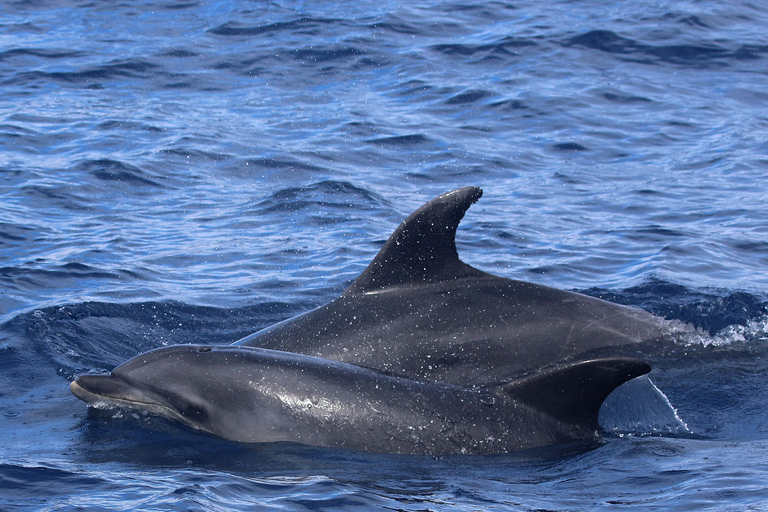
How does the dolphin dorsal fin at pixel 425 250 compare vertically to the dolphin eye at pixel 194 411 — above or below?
above

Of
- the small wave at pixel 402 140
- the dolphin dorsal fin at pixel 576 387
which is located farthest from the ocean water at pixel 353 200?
the dolphin dorsal fin at pixel 576 387

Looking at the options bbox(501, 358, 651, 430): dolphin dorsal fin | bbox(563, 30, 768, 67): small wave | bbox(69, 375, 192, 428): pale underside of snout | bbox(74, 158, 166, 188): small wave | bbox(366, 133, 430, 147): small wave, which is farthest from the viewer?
bbox(563, 30, 768, 67): small wave

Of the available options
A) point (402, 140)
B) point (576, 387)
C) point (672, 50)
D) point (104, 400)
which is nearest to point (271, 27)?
point (402, 140)

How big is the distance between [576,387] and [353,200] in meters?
10.0

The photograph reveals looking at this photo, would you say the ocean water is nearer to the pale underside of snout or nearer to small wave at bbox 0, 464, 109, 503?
small wave at bbox 0, 464, 109, 503

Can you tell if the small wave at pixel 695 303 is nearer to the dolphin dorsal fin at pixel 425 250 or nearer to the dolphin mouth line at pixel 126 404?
the dolphin dorsal fin at pixel 425 250

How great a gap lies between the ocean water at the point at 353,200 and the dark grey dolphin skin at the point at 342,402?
0.19 meters

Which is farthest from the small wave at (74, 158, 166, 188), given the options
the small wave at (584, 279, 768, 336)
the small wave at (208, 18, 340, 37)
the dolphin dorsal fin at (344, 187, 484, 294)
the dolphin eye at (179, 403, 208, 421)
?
the small wave at (208, 18, 340, 37)

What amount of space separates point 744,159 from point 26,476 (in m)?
16.2

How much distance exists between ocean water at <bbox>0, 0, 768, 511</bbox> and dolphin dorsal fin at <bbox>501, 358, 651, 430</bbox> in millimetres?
298

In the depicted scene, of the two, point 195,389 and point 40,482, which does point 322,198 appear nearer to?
point 195,389

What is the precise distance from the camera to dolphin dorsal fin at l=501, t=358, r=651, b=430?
21.1 feet

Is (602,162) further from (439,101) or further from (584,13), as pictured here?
(584,13)

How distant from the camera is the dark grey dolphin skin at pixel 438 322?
8398 millimetres
